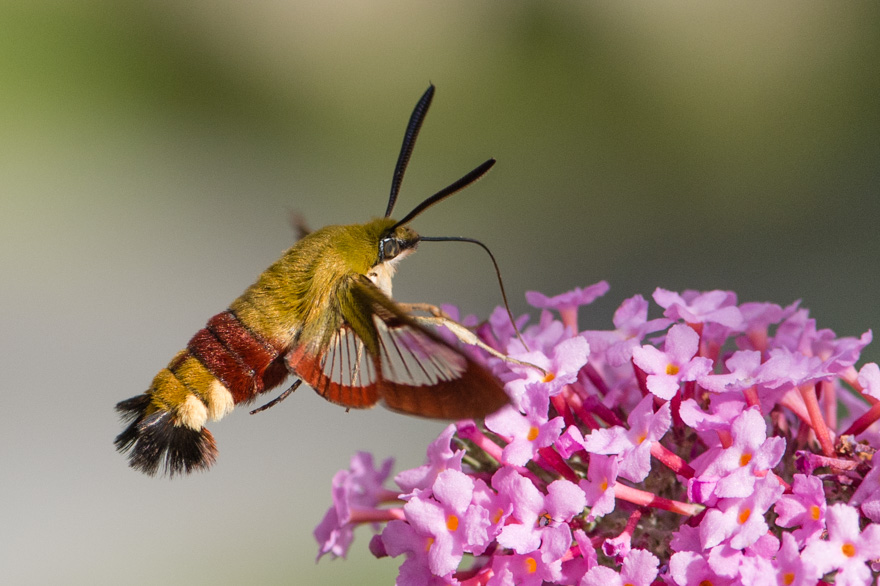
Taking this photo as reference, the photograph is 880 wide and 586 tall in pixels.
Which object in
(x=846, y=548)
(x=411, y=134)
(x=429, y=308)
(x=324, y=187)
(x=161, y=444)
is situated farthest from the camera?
(x=324, y=187)

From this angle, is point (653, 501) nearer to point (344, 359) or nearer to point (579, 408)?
point (579, 408)

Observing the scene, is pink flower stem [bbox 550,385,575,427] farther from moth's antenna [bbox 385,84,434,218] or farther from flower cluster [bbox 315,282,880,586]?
moth's antenna [bbox 385,84,434,218]

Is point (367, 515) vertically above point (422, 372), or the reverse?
point (422, 372)

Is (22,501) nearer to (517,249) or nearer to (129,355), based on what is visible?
(129,355)

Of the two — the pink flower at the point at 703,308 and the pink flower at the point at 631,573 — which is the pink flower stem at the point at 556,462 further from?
the pink flower at the point at 703,308

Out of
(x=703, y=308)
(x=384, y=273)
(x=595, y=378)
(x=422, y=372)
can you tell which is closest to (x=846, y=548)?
(x=703, y=308)

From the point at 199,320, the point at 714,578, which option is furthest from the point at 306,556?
the point at 714,578
